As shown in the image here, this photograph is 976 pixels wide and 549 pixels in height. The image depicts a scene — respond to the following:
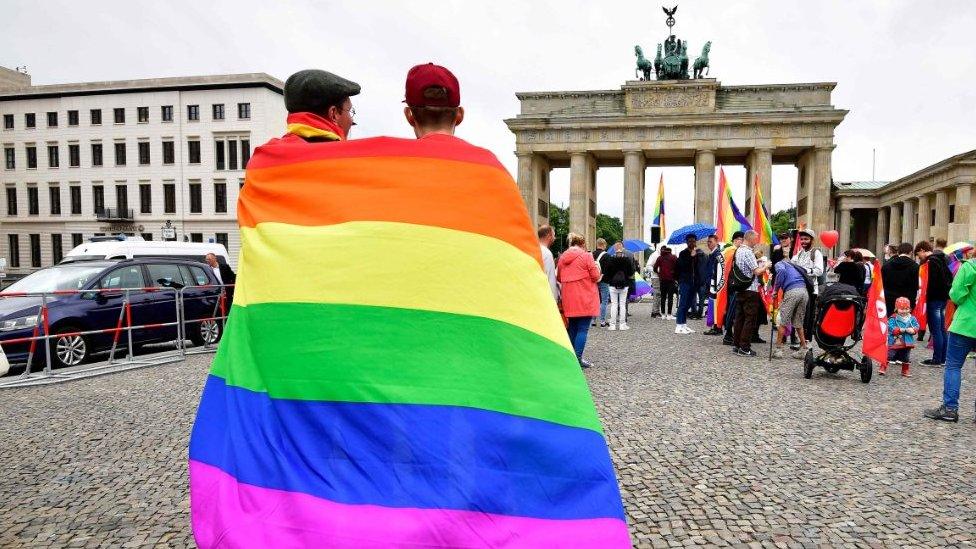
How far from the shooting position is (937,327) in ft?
35.2

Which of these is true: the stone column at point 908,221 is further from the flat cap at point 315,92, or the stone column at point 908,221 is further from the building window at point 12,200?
the building window at point 12,200

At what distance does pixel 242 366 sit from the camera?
1861mm

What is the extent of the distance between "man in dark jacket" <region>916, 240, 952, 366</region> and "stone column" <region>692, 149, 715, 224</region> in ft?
144

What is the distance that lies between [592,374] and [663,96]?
4910 centimetres

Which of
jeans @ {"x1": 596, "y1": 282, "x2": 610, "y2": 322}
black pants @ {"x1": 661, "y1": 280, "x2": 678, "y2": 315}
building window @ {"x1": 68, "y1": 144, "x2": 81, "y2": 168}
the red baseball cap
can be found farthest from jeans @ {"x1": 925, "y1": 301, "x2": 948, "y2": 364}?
building window @ {"x1": 68, "y1": 144, "x2": 81, "y2": 168}

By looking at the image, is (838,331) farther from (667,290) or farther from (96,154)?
(96,154)

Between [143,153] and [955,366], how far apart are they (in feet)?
193

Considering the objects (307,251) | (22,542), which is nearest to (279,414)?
(307,251)

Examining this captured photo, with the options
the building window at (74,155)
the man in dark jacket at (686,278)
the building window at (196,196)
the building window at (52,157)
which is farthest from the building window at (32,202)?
the man in dark jacket at (686,278)

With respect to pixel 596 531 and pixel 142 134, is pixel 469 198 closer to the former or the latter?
pixel 596 531

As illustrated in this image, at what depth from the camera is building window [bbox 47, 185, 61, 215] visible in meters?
57.3

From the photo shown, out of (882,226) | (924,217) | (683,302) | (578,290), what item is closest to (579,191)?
(924,217)

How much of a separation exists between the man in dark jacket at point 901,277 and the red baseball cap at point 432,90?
33.9 feet

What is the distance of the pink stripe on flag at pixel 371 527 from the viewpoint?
160 cm
